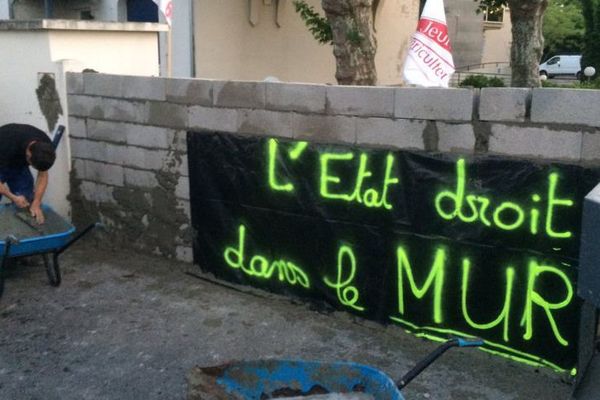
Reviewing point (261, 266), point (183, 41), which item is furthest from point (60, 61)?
point (183, 41)

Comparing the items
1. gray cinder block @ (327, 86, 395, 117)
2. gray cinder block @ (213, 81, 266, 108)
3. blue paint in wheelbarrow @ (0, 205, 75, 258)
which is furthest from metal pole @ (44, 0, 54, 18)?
gray cinder block @ (327, 86, 395, 117)

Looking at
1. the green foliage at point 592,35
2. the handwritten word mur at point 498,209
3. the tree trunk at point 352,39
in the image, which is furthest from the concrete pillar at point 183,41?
the green foliage at point 592,35

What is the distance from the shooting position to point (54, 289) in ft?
18.6

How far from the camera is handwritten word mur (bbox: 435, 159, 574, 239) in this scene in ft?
13.2

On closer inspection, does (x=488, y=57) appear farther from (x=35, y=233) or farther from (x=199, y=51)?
(x=35, y=233)

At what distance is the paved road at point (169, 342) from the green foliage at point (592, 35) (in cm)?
2474

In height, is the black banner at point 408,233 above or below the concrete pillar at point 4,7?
below

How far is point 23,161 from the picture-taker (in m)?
5.61

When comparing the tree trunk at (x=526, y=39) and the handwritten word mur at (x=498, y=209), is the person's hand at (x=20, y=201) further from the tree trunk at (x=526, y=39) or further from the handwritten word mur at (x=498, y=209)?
the tree trunk at (x=526, y=39)

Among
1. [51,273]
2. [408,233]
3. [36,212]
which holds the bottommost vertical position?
[51,273]

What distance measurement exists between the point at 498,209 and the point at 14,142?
3.84 metres

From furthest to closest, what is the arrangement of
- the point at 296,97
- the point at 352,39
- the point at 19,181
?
the point at 352,39, the point at 19,181, the point at 296,97

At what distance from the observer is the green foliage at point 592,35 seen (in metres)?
26.3

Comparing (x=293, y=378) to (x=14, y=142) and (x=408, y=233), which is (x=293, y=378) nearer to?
(x=408, y=233)
